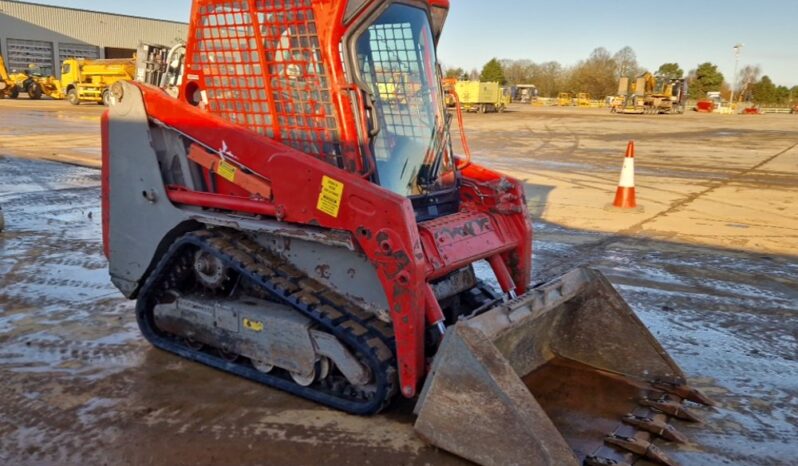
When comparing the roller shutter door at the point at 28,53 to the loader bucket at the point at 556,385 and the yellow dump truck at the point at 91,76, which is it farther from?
the loader bucket at the point at 556,385

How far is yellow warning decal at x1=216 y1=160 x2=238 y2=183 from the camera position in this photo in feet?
12.6

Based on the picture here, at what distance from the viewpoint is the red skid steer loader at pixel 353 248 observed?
3258 mm

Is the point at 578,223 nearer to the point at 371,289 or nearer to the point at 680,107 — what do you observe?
the point at 371,289

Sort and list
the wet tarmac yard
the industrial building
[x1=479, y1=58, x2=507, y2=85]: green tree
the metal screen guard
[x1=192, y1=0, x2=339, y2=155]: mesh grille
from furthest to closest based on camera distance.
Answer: [x1=479, y1=58, x2=507, y2=85]: green tree < the industrial building < the metal screen guard < [x1=192, y1=0, x2=339, y2=155]: mesh grille < the wet tarmac yard

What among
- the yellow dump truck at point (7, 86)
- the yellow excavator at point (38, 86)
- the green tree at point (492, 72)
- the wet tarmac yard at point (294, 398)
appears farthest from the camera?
the green tree at point (492, 72)

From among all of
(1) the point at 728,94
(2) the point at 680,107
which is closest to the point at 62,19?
(2) the point at 680,107

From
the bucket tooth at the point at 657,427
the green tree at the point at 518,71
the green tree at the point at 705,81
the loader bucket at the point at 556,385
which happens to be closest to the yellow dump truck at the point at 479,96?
the loader bucket at the point at 556,385

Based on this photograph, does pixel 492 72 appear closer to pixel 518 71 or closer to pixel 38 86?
pixel 518 71

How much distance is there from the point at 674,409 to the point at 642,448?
0.56 m

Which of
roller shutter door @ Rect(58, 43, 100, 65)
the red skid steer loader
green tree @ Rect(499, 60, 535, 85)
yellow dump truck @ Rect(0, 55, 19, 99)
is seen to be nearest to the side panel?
the red skid steer loader

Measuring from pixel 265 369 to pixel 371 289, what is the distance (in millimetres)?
889

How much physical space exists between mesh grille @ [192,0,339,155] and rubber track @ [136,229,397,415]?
0.72 m

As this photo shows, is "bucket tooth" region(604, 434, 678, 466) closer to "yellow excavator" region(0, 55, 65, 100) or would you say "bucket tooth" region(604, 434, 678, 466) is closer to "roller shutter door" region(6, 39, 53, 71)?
"yellow excavator" region(0, 55, 65, 100)

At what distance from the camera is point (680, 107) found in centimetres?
5041
